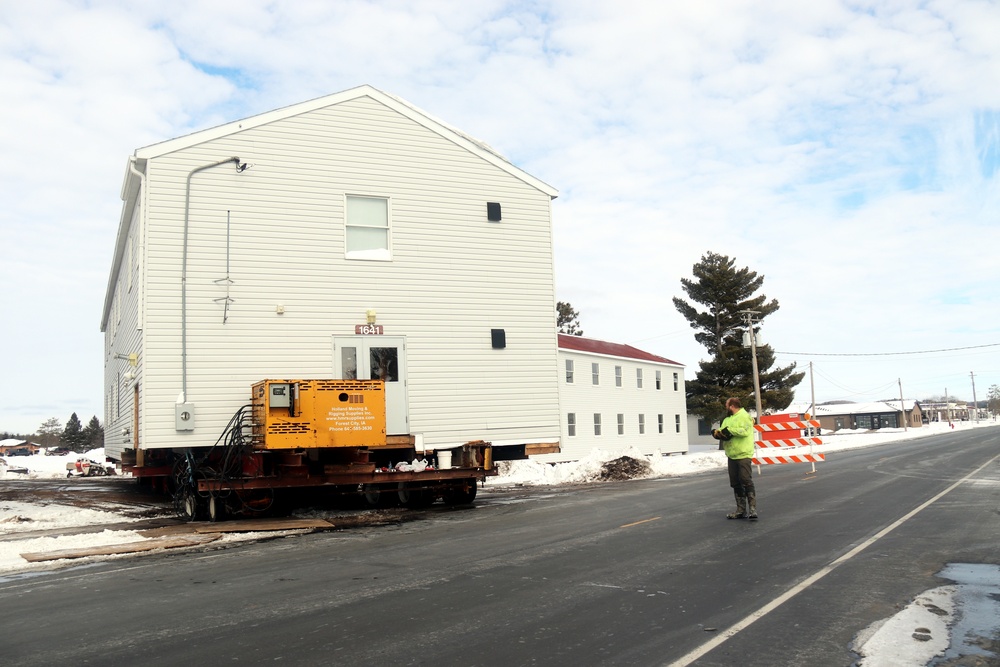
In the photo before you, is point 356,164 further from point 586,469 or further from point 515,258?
point 586,469

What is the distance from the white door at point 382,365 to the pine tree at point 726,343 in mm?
38514

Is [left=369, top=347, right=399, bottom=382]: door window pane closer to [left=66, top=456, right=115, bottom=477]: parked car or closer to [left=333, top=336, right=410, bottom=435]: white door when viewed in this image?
[left=333, top=336, right=410, bottom=435]: white door

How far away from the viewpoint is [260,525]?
12.2 m

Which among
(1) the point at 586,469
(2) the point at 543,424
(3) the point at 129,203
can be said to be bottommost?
(1) the point at 586,469

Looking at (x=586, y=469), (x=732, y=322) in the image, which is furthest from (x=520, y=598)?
(x=732, y=322)

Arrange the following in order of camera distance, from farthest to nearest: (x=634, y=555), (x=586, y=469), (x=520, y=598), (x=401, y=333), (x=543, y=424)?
(x=586, y=469) < (x=543, y=424) < (x=401, y=333) < (x=634, y=555) < (x=520, y=598)

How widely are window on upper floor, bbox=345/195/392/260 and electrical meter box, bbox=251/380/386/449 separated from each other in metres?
3.57

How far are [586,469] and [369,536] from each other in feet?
Result: 43.0

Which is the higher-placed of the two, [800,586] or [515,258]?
[515,258]

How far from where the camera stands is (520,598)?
6.69 m

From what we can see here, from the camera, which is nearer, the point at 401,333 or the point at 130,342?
the point at 401,333

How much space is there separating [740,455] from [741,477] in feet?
1.08

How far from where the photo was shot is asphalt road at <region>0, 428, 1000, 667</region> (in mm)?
5297

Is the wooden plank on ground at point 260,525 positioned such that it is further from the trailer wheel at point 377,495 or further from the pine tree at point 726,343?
the pine tree at point 726,343
